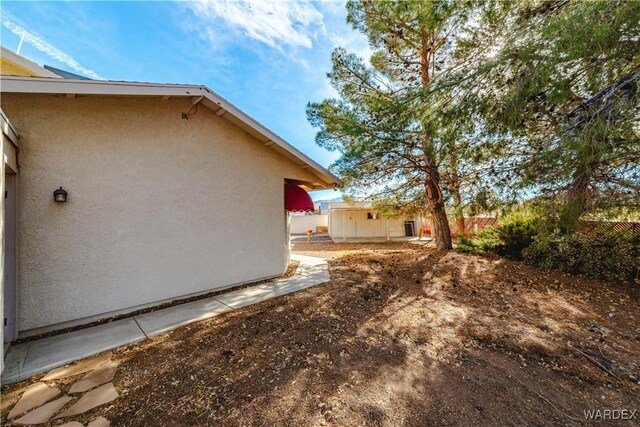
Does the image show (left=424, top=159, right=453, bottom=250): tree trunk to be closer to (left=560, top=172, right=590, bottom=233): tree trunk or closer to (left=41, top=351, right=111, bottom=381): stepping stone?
(left=560, top=172, right=590, bottom=233): tree trunk

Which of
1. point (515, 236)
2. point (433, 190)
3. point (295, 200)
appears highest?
point (433, 190)

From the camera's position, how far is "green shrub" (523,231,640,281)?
717 cm

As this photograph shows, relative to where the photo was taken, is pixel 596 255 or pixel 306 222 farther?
pixel 306 222

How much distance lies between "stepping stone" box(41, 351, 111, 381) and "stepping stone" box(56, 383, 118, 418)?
776 millimetres

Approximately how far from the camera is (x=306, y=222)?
36250 millimetres

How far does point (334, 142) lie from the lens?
10.9m

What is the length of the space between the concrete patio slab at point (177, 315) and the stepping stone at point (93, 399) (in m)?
1.58

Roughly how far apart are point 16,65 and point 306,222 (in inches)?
1190

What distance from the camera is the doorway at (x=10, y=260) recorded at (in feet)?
14.6

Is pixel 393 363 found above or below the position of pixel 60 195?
below

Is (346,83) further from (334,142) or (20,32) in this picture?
(20,32)

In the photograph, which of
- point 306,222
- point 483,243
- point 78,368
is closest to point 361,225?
point 306,222

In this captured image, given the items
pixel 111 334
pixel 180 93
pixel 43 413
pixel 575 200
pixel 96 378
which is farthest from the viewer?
pixel 180 93

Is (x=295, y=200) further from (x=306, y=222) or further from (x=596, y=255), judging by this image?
(x=306, y=222)
